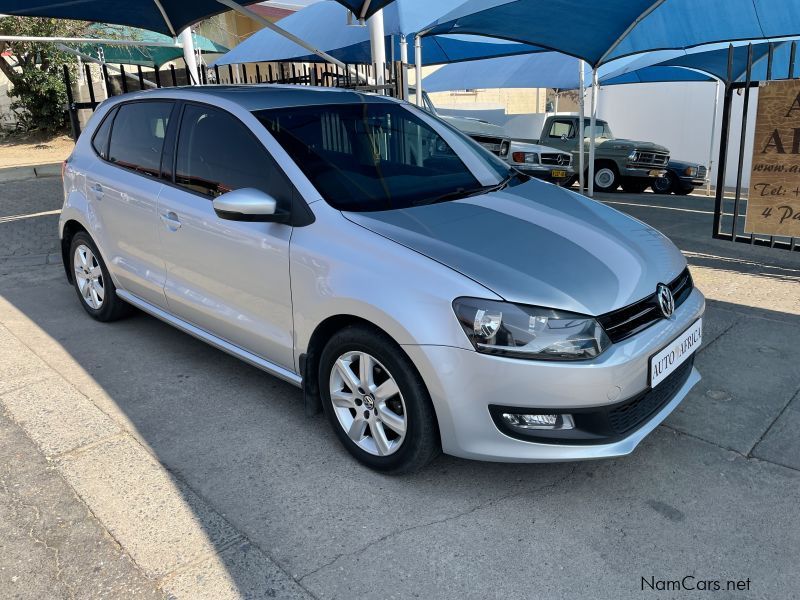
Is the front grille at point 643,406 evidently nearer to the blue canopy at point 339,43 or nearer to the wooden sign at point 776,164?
the wooden sign at point 776,164

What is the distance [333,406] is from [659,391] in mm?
1506

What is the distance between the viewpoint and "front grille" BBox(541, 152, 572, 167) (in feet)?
45.2

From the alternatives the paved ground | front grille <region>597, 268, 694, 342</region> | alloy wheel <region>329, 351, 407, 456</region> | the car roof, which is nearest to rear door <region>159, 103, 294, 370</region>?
the car roof

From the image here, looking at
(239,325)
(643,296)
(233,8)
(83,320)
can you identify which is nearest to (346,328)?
(239,325)

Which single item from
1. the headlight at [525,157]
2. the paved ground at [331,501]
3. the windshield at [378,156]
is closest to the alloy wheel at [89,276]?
the paved ground at [331,501]

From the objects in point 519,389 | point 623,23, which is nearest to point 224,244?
point 519,389

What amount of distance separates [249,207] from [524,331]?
4.62 feet

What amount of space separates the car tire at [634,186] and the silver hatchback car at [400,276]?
11.7m

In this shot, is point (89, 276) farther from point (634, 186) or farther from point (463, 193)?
point (634, 186)

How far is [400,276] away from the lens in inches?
110

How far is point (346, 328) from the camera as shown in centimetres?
Answer: 302

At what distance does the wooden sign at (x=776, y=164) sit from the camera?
5699 mm

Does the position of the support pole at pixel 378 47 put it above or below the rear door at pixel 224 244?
above

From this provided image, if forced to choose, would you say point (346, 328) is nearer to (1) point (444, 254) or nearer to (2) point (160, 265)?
(1) point (444, 254)
